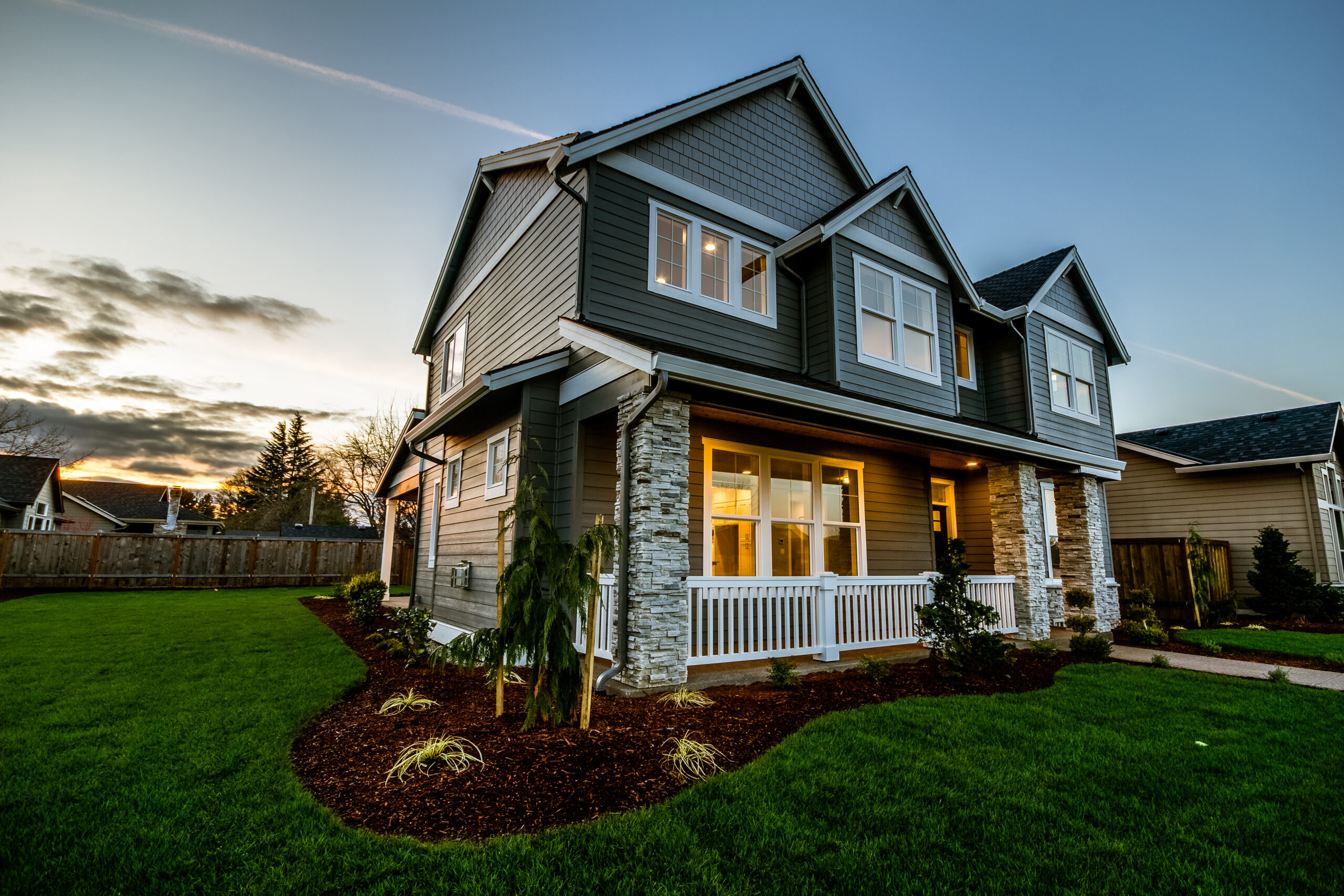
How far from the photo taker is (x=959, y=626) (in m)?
6.88

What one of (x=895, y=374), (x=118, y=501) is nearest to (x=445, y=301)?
(x=895, y=374)

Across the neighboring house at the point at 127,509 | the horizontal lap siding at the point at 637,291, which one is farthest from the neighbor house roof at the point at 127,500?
the horizontal lap siding at the point at 637,291

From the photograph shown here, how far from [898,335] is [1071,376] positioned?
6.07 meters

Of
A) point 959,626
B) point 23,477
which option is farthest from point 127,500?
point 959,626

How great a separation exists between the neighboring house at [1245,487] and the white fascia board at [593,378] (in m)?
16.9

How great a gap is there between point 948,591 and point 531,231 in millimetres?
7712

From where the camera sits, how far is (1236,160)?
51.9ft

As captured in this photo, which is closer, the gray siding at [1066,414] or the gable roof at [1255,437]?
the gray siding at [1066,414]

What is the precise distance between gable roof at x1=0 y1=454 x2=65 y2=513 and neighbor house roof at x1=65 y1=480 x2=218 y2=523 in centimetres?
1240

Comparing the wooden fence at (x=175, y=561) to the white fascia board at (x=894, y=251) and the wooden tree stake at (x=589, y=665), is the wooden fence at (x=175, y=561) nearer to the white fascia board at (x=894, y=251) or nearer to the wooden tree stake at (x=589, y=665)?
the white fascia board at (x=894, y=251)

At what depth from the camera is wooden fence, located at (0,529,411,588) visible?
56.3ft

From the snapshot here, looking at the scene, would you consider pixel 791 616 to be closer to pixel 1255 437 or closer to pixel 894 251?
pixel 894 251

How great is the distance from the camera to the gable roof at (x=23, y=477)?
26125 mm

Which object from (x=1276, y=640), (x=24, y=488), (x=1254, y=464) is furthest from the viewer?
(x=24, y=488)
